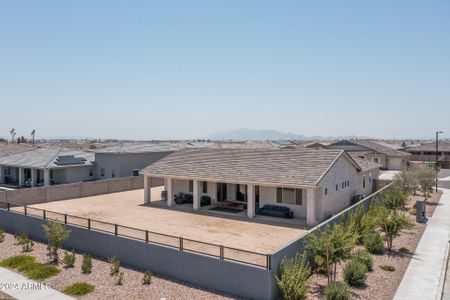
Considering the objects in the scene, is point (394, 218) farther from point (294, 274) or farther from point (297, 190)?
point (294, 274)

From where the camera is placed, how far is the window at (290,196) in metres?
24.6

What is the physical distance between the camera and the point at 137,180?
39.5 metres

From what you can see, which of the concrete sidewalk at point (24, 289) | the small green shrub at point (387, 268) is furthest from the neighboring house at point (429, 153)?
the concrete sidewalk at point (24, 289)

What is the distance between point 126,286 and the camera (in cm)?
1502

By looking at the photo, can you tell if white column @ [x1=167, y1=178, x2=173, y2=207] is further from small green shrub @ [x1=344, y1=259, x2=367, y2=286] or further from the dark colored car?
small green shrub @ [x1=344, y1=259, x2=367, y2=286]

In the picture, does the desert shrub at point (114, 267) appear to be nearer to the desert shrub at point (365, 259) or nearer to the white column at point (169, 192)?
the desert shrub at point (365, 259)

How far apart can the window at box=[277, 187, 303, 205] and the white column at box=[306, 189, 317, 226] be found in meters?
1.83

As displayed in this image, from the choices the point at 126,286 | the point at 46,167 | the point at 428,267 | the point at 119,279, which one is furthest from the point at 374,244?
the point at 46,167

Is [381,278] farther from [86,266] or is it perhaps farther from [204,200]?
[204,200]

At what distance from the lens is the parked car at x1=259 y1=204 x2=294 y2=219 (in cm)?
2442

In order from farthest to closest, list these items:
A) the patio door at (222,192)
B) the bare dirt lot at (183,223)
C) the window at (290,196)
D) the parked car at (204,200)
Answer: the patio door at (222,192) < the parked car at (204,200) < the window at (290,196) < the bare dirt lot at (183,223)

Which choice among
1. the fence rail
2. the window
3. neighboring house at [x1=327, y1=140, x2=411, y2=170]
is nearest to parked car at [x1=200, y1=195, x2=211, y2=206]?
the window

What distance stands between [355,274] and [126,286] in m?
9.15

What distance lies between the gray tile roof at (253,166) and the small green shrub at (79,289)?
12.3 metres
